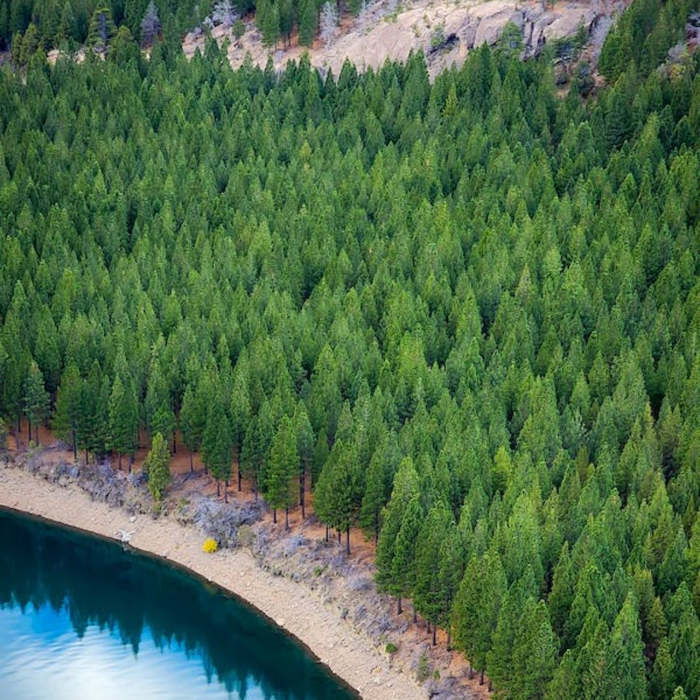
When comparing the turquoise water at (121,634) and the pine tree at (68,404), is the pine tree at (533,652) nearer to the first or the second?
the turquoise water at (121,634)

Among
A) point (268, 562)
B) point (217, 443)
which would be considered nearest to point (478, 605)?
point (268, 562)

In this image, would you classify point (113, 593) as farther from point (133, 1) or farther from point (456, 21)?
point (133, 1)

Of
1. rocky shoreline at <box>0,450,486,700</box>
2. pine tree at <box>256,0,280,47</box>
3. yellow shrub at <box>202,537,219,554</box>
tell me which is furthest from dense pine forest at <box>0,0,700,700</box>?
pine tree at <box>256,0,280,47</box>

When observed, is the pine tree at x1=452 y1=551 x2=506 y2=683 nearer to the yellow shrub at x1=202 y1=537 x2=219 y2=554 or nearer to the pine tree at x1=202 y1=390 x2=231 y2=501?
the yellow shrub at x1=202 y1=537 x2=219 y2=554

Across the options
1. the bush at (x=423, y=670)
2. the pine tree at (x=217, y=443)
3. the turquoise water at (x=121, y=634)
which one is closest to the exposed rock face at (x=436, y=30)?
the pine tree at (x=217, y=443)

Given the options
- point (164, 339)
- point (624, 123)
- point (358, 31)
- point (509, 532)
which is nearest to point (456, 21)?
point (358, 31)

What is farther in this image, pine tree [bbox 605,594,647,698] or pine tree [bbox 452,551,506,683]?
pine tree [bbox 452,551,506,683]

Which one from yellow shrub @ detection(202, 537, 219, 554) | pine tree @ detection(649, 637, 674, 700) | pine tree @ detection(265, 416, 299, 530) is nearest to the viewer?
pine tree @ detection(649, 637, 674, 700)
